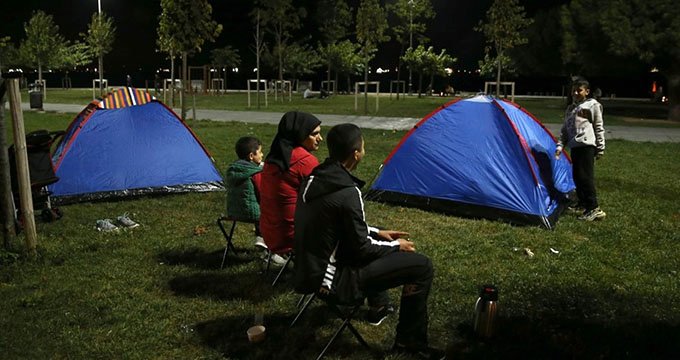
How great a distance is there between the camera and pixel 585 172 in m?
7.42

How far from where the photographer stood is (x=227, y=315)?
181 inches

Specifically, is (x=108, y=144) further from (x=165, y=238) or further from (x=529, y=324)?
(x=529, y=324)

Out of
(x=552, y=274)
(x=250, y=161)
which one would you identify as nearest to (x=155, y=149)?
(x=250, y=161)

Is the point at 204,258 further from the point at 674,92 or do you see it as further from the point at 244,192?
the point at 674,92

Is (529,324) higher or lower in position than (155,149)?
lower

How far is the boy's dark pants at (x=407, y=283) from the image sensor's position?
12.0 feet

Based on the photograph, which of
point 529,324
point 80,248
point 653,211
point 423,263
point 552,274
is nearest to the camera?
point 423,263

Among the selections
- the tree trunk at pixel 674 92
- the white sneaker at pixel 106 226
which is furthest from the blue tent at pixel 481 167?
the tree trunk at pixel 674 92

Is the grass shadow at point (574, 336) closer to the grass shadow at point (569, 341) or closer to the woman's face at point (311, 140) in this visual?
the grass shadow at point (569, 341)

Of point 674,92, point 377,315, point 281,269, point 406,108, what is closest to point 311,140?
point 281,269

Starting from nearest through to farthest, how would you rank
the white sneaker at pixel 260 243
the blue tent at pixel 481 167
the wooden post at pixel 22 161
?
the wooden post at pixel 22 161 → the white sneaker at pixel 260 243 → the blue tent at pixel 481 167

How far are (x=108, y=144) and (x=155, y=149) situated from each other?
62cm

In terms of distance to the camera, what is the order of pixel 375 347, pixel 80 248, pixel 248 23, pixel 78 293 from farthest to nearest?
1. pixel 248 23
2. pixel 80 248
3. pixel 78 293
4. pixel 375 347

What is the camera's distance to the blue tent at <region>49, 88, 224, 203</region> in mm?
8016
